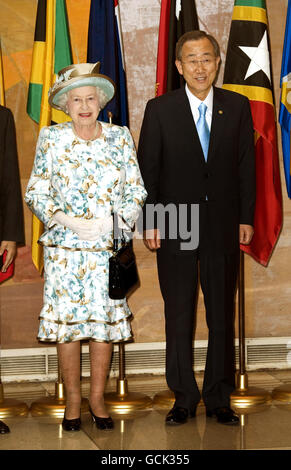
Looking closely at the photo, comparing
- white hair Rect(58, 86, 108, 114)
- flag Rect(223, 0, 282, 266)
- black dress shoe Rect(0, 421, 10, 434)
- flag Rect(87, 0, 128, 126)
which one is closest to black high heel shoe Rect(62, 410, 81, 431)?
black dress shoe Rect(0, 421, 10, 434)

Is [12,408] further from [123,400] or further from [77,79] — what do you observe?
[77,79]

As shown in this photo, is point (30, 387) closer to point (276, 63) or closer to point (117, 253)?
point (117, 253)

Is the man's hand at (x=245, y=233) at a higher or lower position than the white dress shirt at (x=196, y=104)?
lower

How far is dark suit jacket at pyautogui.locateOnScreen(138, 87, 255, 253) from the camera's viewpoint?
3.83m

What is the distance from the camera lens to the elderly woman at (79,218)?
3.60m

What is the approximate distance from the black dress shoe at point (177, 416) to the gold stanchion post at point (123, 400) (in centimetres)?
34

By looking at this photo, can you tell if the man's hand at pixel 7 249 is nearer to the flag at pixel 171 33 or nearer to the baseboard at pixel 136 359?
the baseboard at pixel 136 359

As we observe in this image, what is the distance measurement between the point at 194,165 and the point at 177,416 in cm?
124

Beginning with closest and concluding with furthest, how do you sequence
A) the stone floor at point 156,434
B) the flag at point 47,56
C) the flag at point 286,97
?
the stone floor at point 156,434, the flag at point 47,56, the flag at point 286,97

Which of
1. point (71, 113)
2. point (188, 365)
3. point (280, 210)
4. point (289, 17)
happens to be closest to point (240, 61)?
point (289, 17)

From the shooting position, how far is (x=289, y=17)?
177 inches

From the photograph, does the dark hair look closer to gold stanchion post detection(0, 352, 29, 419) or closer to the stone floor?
the stone floor

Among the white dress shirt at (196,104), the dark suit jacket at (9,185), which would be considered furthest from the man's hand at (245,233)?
the dark suit jacket at (9,185)

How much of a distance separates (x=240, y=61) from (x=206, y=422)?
1.98 metres
